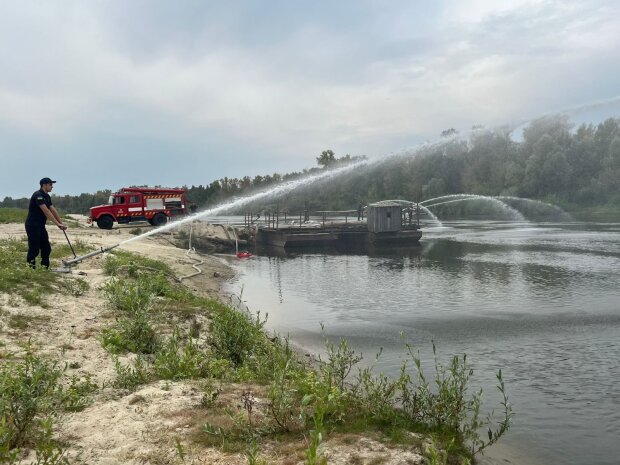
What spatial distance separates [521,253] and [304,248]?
66.3 feet

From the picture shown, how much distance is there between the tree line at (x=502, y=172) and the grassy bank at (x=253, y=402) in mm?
67770

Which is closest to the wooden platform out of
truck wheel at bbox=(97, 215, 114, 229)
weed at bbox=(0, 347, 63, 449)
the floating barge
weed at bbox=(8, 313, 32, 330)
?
the floating barge

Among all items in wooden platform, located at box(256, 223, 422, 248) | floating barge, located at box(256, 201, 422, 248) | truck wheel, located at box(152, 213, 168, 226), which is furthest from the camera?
floating barge, located at box(256, 201, 422, 248)

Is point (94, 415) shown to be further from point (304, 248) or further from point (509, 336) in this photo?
point (304, 248)

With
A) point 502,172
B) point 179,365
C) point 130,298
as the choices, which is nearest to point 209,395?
point 179,365

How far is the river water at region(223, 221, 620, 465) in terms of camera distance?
885 cm

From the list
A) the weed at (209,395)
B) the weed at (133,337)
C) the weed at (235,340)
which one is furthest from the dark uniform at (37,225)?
the weed at (209,395)

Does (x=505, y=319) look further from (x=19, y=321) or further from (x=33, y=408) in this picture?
(x=33, y=408)

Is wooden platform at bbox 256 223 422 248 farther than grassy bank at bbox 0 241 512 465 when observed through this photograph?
Yes

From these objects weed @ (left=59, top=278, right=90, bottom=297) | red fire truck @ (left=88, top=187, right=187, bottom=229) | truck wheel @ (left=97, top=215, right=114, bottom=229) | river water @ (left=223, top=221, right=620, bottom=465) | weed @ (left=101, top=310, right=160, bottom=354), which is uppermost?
red fire truck @ (left=88, top=187, right=187, bottom=229)

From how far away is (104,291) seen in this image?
44.0 ft

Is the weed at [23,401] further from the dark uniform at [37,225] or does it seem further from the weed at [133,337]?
the dark uniform at [37,225]

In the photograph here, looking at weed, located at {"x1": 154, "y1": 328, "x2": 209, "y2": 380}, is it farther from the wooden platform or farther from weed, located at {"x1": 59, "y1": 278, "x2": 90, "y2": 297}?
the wooden platform

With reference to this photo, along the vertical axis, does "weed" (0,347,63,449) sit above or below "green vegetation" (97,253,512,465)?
above
